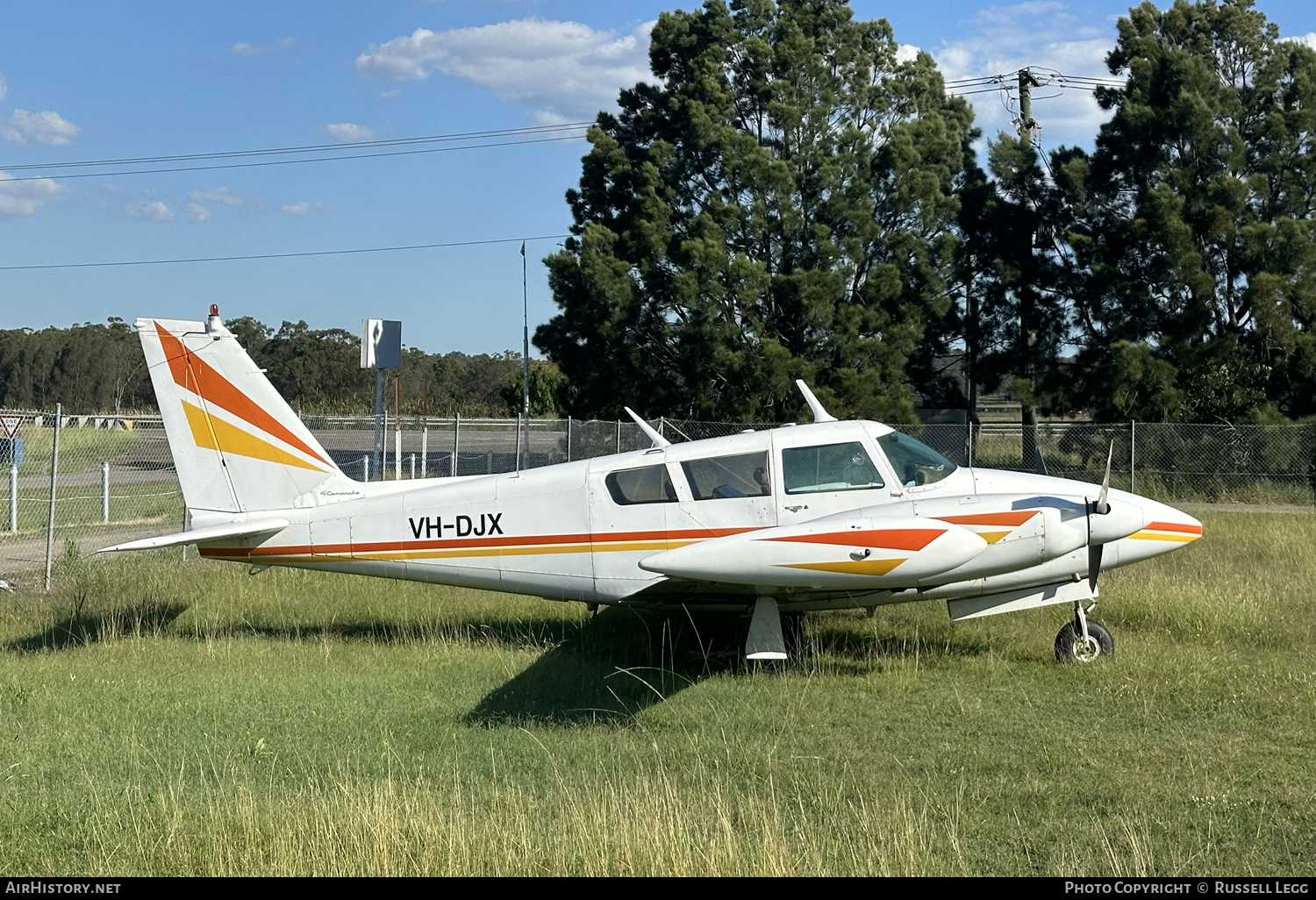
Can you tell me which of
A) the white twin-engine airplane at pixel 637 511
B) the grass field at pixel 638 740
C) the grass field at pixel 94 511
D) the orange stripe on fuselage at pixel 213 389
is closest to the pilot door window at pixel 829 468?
the white twin-engine airplane at pixel 637 511

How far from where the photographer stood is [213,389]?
10195 mm

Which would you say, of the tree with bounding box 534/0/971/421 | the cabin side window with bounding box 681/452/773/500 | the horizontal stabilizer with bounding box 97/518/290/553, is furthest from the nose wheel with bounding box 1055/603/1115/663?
the tree with bounding box 534/0/971/421

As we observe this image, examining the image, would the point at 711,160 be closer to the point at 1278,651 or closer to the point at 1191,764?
the point at 1278,651

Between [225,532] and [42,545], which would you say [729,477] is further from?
[42,545]

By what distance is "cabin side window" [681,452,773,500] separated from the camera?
9.05m

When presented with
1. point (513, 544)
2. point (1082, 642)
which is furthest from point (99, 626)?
point (1082, 642)

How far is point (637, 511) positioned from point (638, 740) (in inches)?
101

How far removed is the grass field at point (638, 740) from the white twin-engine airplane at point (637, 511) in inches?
25.5

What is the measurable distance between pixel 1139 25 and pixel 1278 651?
24.8m

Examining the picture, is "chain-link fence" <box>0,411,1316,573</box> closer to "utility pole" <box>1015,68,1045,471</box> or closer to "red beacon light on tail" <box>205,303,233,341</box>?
"utility pole" <box>1015,68,1045,471</box>

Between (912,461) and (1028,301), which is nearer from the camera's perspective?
(912,461)

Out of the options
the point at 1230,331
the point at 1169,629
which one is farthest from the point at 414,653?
the point at 1230,331

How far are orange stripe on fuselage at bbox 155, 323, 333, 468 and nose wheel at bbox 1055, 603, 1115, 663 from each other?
691 cm

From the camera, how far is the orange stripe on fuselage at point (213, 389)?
10.2 metres
